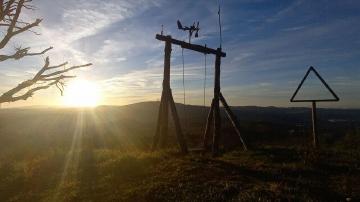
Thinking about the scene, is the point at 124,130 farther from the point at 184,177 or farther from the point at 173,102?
the point at 184,177

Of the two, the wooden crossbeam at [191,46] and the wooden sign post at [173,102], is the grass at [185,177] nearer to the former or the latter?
the wooden sign post at [173,102]

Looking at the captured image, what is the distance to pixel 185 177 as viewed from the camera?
37.9ft

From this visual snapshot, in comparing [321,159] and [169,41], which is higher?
[169,41]

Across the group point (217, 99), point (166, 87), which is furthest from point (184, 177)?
point (217, 99)

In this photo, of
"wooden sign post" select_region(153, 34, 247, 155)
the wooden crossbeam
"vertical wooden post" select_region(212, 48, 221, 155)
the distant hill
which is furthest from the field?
the distant hill

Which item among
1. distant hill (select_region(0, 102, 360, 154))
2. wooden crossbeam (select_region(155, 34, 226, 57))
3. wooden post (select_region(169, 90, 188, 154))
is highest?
wooden crossbeam (select_region(155, 34, 226, 57))

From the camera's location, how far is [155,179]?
1158 centimetres

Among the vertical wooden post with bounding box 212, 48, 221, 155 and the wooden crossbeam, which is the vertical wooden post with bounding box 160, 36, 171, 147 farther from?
the vertical wooden post with bounding box 212, 48, 221, 155

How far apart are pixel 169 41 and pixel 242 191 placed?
8.79m

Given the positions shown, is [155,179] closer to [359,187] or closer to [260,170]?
[260,170]

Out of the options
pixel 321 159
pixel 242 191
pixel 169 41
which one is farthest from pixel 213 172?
pixel 169 41

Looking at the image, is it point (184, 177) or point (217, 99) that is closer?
point (184, 177)

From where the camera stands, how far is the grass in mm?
9578

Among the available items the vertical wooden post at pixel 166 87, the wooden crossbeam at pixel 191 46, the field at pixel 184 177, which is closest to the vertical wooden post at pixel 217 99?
the wooden crossbeam at pixel 191 46
